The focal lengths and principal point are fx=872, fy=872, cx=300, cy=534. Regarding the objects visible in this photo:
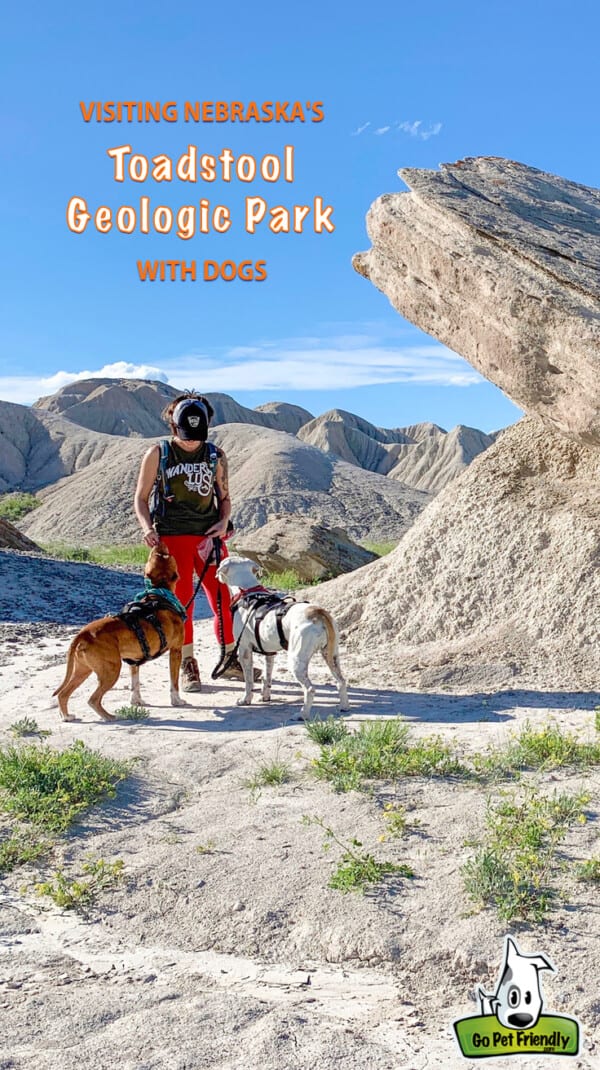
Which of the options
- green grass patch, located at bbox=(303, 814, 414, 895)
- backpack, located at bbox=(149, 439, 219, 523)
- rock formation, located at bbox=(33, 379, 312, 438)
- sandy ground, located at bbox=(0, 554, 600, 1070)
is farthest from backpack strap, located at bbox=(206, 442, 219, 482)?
rock formation, located at bbox=(33, 379, 312, 438)

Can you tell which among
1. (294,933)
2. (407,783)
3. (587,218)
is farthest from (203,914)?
(587,218)

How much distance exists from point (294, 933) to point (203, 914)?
38 cm

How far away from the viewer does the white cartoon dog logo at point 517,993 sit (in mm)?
2668

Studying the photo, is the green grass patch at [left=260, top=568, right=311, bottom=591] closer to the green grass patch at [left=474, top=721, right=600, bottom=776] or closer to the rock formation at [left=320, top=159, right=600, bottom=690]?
the rock formation at [left=320, top=159, right=600, bottom=690]

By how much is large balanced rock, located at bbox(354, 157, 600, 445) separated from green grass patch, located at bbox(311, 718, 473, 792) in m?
2.53

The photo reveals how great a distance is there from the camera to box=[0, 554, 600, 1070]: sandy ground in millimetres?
2625

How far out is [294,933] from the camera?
10.5ft

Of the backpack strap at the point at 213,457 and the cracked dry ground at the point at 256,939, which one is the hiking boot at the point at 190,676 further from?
the cracked dry ground at the point at 256,939

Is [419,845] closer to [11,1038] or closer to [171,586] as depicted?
[11,1038]

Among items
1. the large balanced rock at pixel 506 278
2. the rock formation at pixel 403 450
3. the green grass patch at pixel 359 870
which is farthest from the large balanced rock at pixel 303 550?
the rock formation at pixel 403 450

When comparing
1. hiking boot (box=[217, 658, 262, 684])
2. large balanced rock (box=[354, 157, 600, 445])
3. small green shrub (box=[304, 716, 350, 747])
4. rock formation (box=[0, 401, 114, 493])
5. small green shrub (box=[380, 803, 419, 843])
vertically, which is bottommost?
small green shrub (box=[380, 803, 419, 843])

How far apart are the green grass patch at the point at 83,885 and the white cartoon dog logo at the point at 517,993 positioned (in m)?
1.59

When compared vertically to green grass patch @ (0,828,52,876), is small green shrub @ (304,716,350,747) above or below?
above

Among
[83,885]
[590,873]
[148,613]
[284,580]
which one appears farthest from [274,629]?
[284,580]
